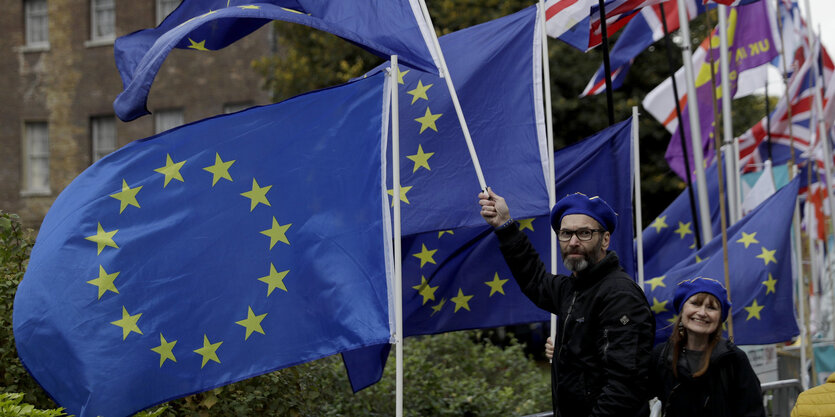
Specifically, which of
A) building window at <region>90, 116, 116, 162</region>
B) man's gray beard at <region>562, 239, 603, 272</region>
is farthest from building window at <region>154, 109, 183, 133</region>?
man's gray beard at <region>562, 239, 603, 272</region>

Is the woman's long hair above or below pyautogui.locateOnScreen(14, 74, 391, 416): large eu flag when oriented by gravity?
below

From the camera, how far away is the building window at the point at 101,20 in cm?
Result: 2648

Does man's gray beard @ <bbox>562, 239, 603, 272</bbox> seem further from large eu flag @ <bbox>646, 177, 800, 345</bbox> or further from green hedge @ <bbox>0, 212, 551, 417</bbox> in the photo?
large eu flag @ <bbox>646, 177, 800, 345</bbox>

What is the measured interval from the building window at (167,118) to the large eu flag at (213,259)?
21.6m

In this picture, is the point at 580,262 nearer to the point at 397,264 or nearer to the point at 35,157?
the point at 397,264

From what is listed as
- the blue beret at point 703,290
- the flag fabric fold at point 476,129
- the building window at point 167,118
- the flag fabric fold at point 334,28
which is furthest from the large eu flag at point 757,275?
the building window at point 167,118

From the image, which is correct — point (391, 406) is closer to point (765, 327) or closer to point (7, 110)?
point (765, 327)

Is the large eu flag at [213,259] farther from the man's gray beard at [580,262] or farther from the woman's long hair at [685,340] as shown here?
the woman's long hair at [685,340]

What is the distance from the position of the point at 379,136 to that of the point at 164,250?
3.78 ft

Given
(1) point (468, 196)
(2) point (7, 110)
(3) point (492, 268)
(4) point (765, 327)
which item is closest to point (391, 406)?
(3) point (492, 268)

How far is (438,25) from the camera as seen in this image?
790 inches

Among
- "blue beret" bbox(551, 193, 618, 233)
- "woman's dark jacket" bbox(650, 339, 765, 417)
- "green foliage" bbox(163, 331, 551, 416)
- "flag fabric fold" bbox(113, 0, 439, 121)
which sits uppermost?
"flag fabric fold" bbox(113, 0, 439, 121)

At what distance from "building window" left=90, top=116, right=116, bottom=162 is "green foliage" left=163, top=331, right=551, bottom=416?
60.8 ft

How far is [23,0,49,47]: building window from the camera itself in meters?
27.3
